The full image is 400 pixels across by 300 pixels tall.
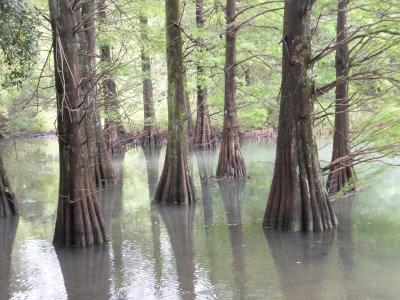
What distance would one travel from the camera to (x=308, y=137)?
8.49m

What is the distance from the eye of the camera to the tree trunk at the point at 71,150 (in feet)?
25.5

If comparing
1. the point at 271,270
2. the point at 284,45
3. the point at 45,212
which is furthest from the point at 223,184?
the point at 271,270

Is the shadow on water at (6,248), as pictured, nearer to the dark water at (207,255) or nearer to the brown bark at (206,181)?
the dark water at (207,255)

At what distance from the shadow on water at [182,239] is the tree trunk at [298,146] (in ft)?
5.50

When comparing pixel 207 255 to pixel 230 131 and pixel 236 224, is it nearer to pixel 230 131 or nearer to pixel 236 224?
pixel 236 224

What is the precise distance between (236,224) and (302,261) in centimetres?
240

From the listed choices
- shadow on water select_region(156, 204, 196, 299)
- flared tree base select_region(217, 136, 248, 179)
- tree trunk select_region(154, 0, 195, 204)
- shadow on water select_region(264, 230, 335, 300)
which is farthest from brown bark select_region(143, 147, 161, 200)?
shadow on water select_region(264, 230, 335, 300)

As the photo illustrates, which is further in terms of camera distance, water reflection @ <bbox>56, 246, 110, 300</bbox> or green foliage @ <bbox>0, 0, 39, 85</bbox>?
green foliage @ <bbox>0, 0, 39, 85</bbox>

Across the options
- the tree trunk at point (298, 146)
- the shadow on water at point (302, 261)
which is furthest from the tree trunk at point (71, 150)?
the tree trunk at point (298, 146)

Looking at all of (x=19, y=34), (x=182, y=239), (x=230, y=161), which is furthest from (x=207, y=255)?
(x=230, y=161)

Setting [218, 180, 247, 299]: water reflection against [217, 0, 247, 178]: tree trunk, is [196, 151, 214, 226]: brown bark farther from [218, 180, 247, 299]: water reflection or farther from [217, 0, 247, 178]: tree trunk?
[217, 0, 247, 178]: tree trunk

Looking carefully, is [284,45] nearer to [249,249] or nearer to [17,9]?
[249,249]

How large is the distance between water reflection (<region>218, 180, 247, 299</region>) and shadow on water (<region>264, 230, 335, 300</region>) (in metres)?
0.46

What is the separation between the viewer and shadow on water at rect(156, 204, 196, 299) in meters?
6.33
